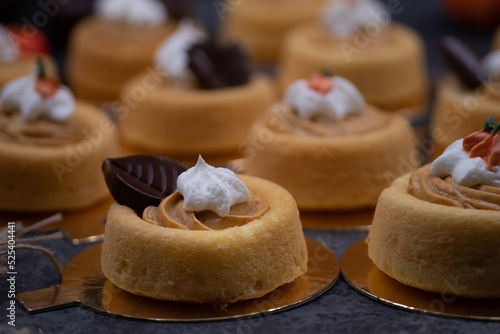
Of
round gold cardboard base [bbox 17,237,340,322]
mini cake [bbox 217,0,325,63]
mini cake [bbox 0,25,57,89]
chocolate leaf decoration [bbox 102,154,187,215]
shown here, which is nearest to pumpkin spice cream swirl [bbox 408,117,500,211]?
round gold cardboard base [bbox 17,237,340,322]

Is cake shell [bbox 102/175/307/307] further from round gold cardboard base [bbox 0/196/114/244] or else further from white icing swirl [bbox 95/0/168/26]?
white icing swirl [bbox 95/0/168/26]

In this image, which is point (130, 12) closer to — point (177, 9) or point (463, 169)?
point (177, 9)

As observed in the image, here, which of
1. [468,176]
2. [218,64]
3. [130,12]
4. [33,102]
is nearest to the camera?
[468,176]

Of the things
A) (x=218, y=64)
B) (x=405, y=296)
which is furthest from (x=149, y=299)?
(x=218, y=64)

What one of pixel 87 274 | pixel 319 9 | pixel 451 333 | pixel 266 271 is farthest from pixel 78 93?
pixel 451 333

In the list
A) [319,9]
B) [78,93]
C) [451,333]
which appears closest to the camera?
[451,333]

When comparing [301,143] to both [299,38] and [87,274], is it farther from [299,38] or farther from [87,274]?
[299,38]
